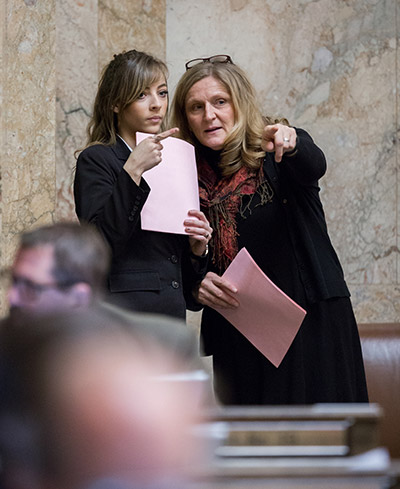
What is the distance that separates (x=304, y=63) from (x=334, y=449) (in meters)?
4.38

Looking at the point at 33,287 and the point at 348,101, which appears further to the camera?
the point at 348,101

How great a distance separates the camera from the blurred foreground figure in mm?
518

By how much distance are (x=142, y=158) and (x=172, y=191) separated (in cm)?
16

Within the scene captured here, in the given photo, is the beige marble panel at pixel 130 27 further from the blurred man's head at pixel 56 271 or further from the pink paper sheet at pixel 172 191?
the blurred man's head at pixel 56 271

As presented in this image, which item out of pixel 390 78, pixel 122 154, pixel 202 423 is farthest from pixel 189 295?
pixel 390 78

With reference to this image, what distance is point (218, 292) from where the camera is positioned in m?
1.99

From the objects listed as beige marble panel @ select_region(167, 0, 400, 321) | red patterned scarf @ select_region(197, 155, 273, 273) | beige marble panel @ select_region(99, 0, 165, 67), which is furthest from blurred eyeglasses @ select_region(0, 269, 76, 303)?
beige marble panel @ select_region(167, 0, 400, 321)

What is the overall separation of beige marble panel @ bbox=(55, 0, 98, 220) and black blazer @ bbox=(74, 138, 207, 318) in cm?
185

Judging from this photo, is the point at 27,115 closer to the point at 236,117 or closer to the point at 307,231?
the point at 236,117

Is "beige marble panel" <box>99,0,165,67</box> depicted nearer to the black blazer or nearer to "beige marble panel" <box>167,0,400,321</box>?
"beige marble panel" <box>167,0,400,321</box>

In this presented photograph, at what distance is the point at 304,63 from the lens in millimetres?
4730

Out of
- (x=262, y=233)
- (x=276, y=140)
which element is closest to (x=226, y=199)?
(x=262, y=233)

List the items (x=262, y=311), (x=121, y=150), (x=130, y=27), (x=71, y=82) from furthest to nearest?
(x=130, y=27), (x=71, y=82), (x=121, y=150), (x=262, y=311)

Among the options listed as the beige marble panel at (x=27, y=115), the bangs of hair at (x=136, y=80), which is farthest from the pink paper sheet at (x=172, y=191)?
the beige marble panel at (x=27, y=115)
